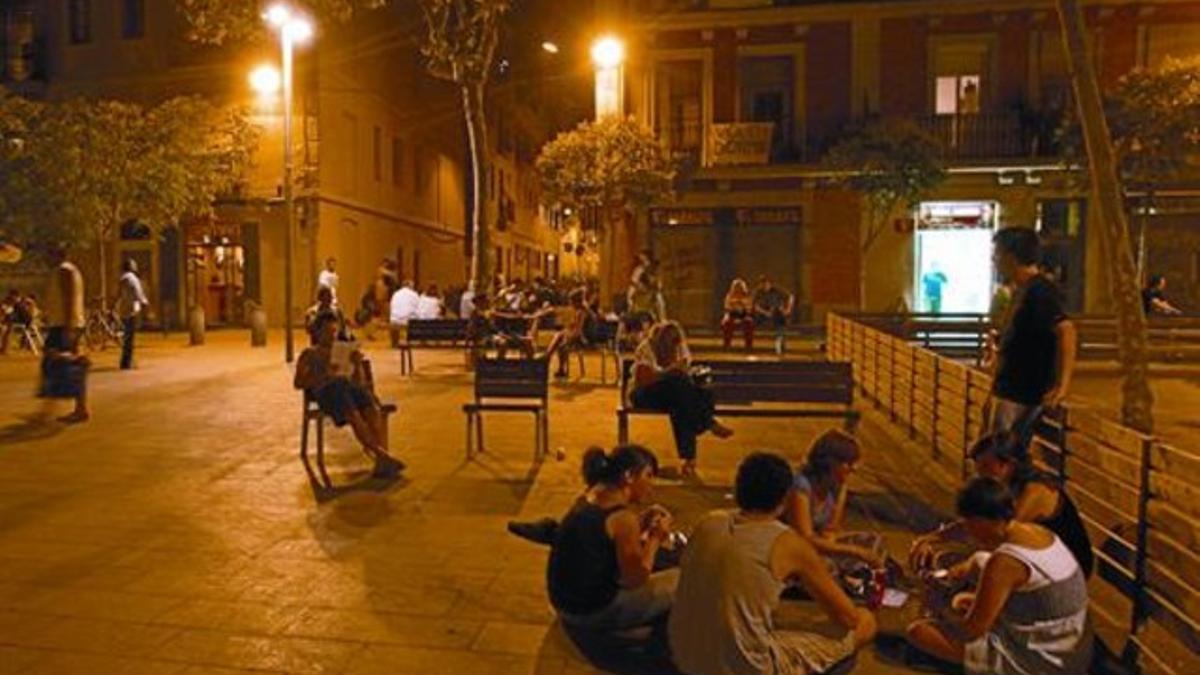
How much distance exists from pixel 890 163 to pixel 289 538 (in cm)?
1880

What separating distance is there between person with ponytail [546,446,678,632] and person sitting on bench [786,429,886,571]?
3.19 ft

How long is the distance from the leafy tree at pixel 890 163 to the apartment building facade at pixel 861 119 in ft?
5.94

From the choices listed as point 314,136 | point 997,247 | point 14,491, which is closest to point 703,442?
point 997,247

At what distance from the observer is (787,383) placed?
886 centimetres

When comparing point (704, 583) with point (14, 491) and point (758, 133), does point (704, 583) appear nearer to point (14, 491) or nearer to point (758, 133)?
point (14, 491)

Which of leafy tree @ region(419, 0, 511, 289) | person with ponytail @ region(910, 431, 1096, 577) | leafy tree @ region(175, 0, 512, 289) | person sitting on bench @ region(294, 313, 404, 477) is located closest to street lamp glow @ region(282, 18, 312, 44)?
leafy tree @ region(175, 0, 512, 289)

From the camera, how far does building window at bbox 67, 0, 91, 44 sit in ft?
99.3

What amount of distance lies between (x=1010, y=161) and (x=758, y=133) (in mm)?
6031

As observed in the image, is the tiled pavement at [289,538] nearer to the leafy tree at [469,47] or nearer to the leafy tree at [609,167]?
the leafy tree at [469,47]

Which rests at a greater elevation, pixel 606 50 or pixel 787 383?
pixel 606 50

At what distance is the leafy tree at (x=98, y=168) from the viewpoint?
2259cm

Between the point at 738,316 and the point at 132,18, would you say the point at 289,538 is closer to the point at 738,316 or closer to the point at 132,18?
the point at 738,316

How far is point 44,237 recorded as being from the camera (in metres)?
23.1

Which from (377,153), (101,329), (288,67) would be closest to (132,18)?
(377,153)
